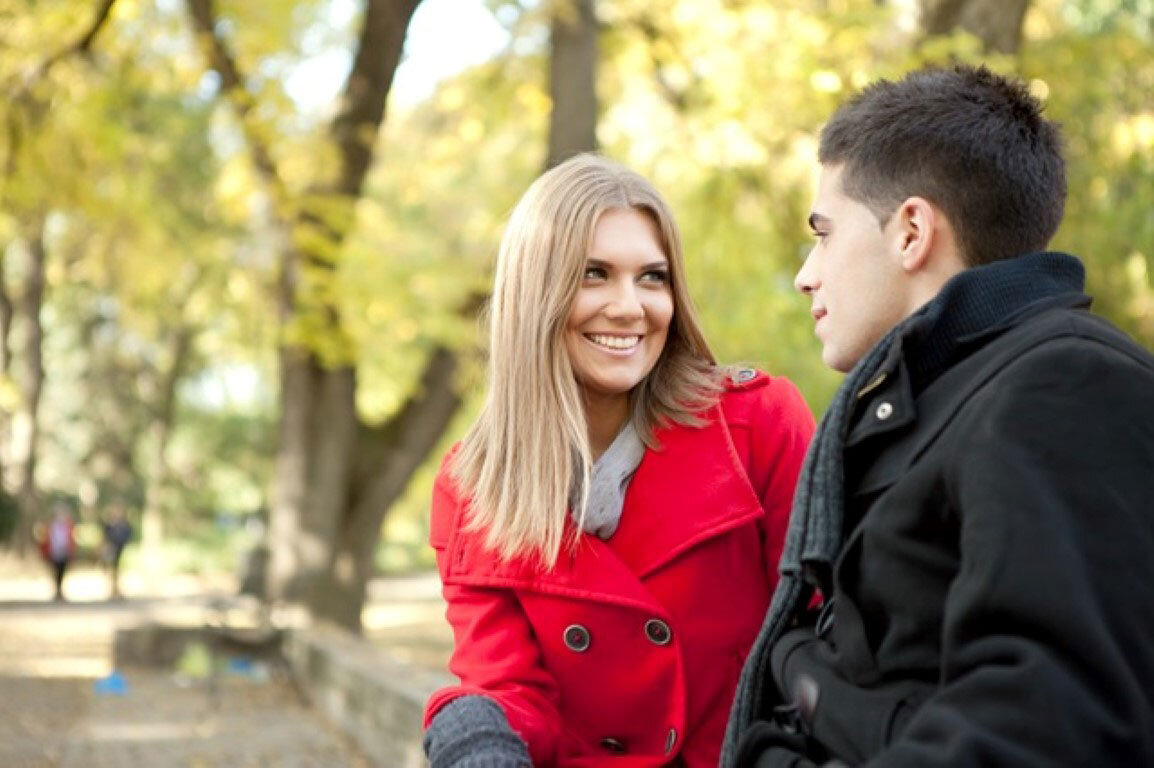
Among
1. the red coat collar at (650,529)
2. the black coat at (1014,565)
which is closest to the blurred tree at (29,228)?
the red coat collar at (650,529)

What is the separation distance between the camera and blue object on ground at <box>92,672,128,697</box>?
15.8 meters

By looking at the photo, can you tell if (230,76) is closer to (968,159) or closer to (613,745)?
(613,745)

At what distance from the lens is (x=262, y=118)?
14375 millimetres

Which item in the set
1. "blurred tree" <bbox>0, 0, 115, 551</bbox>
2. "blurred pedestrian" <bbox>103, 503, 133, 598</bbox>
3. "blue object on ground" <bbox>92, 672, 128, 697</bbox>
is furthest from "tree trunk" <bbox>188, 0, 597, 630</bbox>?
"blurred pedestrian" <bbox>103, 503, 133, 598</bbox>

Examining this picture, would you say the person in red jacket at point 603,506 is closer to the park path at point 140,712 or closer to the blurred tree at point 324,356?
the park path at point 140,712

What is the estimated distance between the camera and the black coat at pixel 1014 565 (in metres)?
1.72

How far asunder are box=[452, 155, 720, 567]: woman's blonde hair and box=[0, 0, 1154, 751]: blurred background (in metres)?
0.52

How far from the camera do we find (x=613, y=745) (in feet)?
9.86

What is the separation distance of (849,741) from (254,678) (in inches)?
588

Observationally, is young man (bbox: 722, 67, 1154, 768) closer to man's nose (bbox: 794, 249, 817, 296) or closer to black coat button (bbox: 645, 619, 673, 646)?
man's nose (bbox: 794, 249, 817, 296)

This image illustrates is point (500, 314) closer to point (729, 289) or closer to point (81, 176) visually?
point (729, 289)

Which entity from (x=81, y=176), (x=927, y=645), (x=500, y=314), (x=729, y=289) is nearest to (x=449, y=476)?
(x=500, y=314)

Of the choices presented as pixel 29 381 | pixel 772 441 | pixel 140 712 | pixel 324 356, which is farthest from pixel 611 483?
pixel 29 381

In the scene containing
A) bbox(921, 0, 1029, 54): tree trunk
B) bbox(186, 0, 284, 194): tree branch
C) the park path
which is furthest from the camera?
bbox(186, 0, 284, 194): tree branch
